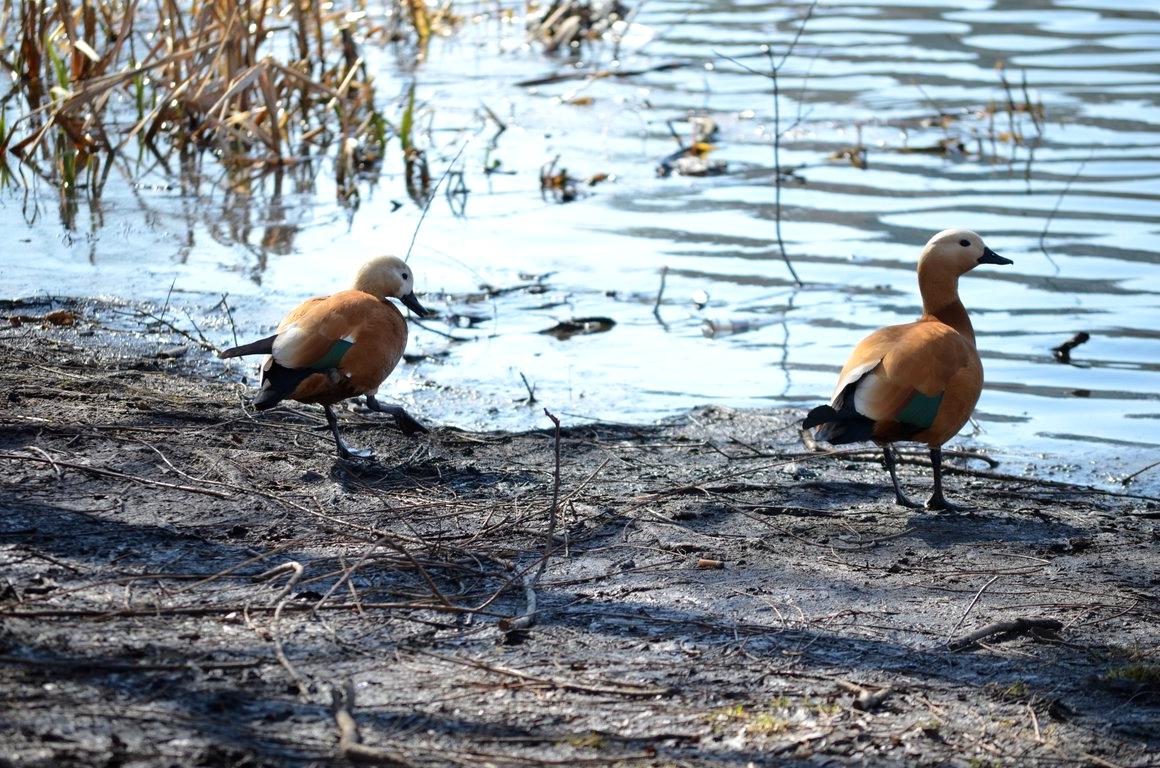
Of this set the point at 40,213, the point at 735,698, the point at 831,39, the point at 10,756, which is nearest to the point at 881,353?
the point at 735,698

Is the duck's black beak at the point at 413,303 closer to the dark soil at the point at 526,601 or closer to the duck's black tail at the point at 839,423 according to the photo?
the dark soil at the point at 526,601

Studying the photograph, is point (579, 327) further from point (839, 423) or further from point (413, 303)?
point (839, 423)

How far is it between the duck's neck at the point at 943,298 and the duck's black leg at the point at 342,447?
2.38 m

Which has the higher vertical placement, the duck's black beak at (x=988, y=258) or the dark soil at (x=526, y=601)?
the duck's black beak at (x=988, y=258)

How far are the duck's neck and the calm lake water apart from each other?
73 centimetres

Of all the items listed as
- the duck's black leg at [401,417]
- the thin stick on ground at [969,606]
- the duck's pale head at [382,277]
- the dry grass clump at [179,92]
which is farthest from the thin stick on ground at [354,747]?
the dry grass clump at [179,92]

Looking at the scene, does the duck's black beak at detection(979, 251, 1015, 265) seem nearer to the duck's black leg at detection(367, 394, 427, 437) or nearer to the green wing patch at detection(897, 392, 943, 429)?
the green wing patch at detection(897, 392, 943, 429)

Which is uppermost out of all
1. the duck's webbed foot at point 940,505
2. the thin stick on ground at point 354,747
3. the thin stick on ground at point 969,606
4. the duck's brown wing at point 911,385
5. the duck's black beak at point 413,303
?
the thin stick on ground at point 354,747

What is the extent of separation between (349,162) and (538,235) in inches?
72.5

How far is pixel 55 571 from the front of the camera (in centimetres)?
371

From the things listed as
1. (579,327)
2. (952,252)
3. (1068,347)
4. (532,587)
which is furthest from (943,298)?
(532,587)

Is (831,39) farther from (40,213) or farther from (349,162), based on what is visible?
(40,213)

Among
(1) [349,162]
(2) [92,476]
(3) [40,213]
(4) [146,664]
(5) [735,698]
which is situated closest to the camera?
(4) [146,664]

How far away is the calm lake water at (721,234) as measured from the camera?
22.8 ft
